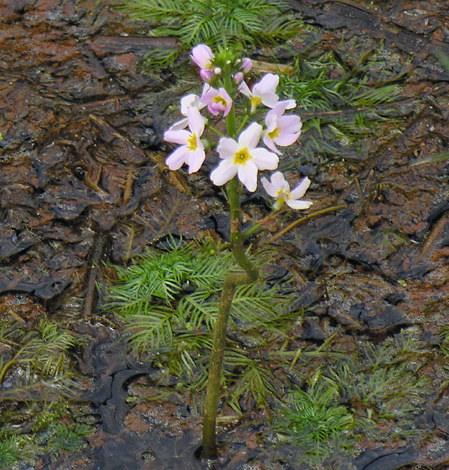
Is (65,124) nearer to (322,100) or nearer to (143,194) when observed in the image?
(143,194)

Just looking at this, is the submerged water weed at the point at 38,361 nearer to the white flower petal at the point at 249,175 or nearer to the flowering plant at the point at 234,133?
the flowering plant at the point at 234,133

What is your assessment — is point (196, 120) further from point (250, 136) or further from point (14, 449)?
point (14, 449)

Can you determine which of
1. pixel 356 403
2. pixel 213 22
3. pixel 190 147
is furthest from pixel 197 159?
pixel 213 22

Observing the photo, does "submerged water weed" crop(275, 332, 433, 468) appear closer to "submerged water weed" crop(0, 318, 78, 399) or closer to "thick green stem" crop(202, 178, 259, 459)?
"thick green stem" crop(202, 178, 259, 459)

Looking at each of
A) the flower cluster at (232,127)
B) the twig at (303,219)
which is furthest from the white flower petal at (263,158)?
the twig at (303,219)

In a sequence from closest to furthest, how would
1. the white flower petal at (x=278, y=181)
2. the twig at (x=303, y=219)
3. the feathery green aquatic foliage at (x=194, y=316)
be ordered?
the white flower petal at (x=278, y=181)
the feathery green aquatic foliage at (x=194, y=316)
the twig at (x=303, y=219)

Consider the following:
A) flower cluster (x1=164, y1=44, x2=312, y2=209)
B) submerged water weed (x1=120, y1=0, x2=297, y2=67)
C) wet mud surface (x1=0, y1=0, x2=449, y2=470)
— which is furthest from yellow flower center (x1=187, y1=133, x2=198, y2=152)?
submerged water weed (x1=120, y1=0, x2=297, y2=67)

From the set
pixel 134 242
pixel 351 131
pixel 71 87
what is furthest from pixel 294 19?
pixel 134 242
